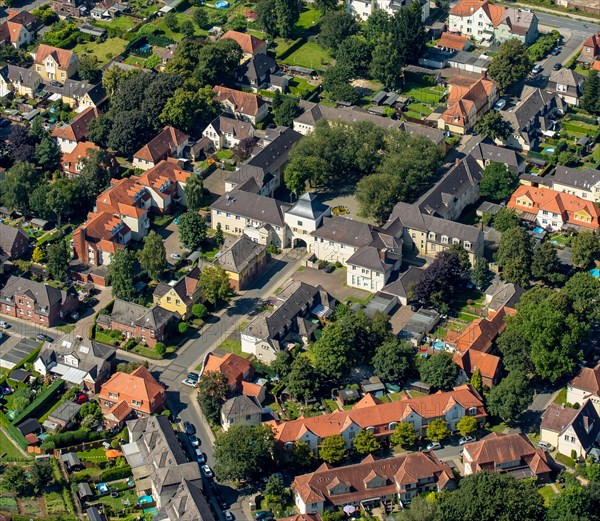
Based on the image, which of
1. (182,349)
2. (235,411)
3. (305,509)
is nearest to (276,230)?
(182,349)

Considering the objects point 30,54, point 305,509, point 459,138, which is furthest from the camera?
point 30,54

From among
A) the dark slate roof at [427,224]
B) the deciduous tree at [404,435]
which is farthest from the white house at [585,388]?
the dark slate roof at [427,224]

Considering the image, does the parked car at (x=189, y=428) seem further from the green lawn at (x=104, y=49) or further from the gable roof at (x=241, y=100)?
the green lawn at (x=104, y=49)

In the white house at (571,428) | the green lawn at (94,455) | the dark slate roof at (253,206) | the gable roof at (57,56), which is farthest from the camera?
the gable roof at (57,56)

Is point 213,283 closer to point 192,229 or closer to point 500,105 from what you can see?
point 192,229

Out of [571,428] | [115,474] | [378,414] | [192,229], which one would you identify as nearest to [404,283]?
[378,414]

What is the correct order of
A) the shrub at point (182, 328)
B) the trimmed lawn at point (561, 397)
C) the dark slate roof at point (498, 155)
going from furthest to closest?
the dark slate roof at point (498, 155) < the shrub at point (182, 328) < the trimmed lawn at point (561, 397)

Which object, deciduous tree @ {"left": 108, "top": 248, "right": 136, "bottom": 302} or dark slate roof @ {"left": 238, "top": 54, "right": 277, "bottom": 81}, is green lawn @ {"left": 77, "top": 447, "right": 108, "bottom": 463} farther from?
dark slate roof @ {"left": 238, "top": 54, "right": 277, "bottom": 81}

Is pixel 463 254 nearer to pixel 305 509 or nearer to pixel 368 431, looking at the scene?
pixel 368 431
